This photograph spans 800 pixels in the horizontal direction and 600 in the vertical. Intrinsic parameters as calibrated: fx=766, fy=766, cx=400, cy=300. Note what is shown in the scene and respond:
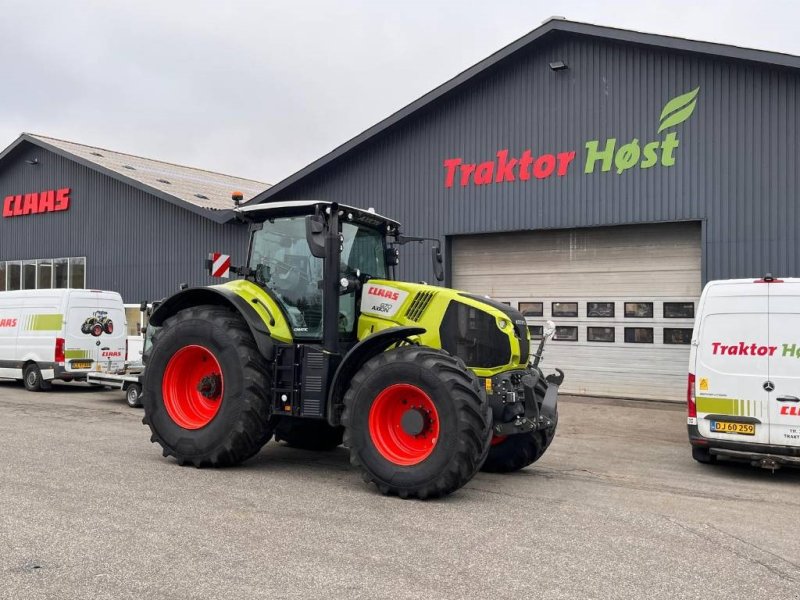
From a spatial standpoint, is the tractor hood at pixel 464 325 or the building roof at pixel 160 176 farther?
the building roof at pixel 160 176

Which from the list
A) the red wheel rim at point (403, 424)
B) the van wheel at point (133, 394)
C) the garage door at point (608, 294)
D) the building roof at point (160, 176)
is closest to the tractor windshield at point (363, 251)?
the red wheel rim at point (403, 424)

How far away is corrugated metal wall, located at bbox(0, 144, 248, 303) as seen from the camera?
20562mm

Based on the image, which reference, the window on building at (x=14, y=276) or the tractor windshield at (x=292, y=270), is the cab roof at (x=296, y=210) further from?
the window on building at (x=14, y=276)

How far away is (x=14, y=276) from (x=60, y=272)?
7.95 ft

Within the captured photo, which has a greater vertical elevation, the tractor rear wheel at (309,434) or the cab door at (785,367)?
the cab door at (785,367)

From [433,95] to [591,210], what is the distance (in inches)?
172

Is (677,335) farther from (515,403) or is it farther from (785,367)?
(515,403)

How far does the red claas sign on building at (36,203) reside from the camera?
76.8 feet

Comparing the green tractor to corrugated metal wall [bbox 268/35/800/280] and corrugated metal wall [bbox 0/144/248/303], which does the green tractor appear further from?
corrugated metal wall [bbox 0/144/248/303]

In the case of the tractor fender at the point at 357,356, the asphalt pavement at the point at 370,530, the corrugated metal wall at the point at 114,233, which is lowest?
the asphalt pavement at the point at 370,530

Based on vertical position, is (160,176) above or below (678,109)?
above

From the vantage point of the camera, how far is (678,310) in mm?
14117

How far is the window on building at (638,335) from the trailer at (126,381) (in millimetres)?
8909

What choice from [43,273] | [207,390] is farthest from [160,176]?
[207,390]
